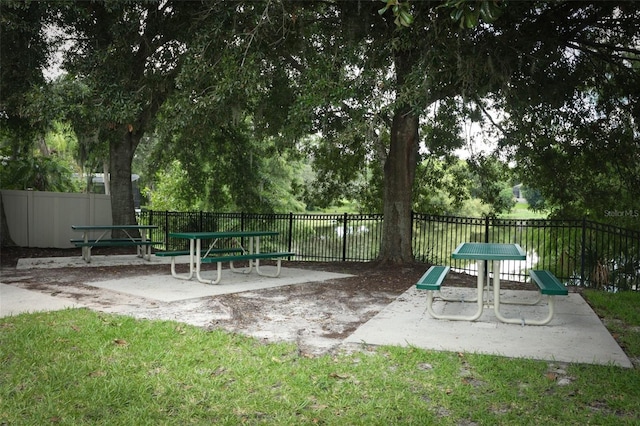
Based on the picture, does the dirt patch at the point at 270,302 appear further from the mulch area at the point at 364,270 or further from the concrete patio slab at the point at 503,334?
the concrete patio slab at the point at 503,334

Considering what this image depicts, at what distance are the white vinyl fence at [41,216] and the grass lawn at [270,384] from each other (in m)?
11.6

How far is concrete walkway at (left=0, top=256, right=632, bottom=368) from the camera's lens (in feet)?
17.8

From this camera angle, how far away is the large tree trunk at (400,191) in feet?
42.7

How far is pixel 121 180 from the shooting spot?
1636 cm

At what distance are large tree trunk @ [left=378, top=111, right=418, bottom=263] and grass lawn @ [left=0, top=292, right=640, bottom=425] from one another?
7502 millimetres

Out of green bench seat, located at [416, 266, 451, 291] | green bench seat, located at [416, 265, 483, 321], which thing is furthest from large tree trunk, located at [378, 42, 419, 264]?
green bench seat, located at [416, 265, 483, 321]

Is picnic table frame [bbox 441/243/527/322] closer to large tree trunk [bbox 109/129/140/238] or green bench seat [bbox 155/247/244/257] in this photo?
green bench seat [bbox 155/247/244/257]

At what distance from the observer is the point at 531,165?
49.9 feet

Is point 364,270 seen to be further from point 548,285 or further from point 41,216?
point 41,216

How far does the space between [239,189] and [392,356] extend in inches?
593

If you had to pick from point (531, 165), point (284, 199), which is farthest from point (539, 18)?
point (284, 199)

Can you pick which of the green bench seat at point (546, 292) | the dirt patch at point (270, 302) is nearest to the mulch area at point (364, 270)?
the dirt patch at point (270, 302)

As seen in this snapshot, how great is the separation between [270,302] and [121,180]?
10.1 meters

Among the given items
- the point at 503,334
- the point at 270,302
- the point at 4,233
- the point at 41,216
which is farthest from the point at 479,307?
the point at 4,233
